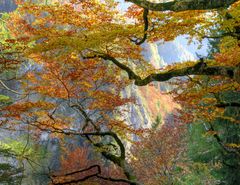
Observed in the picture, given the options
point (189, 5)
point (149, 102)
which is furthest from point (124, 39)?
point (149, 102)

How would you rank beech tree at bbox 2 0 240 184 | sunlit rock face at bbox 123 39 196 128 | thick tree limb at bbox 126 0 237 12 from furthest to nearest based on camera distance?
sunlit rock face at bbox 123 39 196 128
beech tree at bbox 2 0 240 184
thick tree limb at bbox 126 0 237 12

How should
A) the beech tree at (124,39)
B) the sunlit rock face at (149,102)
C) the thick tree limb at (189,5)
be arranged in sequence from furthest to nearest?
the sunlit rock face at (149,102) → the beech tree at (124,39) → the thick tree limb at (189,5)

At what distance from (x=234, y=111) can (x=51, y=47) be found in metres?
11.5

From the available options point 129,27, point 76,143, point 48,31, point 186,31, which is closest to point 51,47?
point 48,31

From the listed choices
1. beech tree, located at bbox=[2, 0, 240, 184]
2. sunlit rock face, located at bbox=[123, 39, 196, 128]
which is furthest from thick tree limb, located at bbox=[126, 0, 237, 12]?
sunlit rock face, located at bbox=[123, 39, 196, 128]

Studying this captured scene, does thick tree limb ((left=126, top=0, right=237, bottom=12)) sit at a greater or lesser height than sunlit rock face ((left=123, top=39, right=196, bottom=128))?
lesser

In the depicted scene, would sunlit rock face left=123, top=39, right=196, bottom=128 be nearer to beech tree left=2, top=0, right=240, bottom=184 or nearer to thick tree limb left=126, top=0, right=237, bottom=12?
beech tree left=2, top=0, right=240, bottom=184

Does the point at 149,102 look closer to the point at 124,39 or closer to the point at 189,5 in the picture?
the point at 124,39

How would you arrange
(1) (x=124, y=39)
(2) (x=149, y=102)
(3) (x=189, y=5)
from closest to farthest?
(3) (x=189, y=5), (1) (x=124, y=39), (2) (x=149, y=102)

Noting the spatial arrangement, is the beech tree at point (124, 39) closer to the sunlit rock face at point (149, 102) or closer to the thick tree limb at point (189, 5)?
the thick tree limb at point (189, 5)

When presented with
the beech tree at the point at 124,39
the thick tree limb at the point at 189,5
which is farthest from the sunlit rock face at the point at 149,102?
the thick tree limb at the point at 189,5

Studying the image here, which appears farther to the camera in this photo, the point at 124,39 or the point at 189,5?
the point at 124,39

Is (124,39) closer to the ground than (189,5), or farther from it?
farther from it

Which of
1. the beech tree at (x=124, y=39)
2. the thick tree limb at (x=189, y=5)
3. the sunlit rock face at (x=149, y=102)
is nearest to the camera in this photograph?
the thick tree limb at (x=189, y=5)
